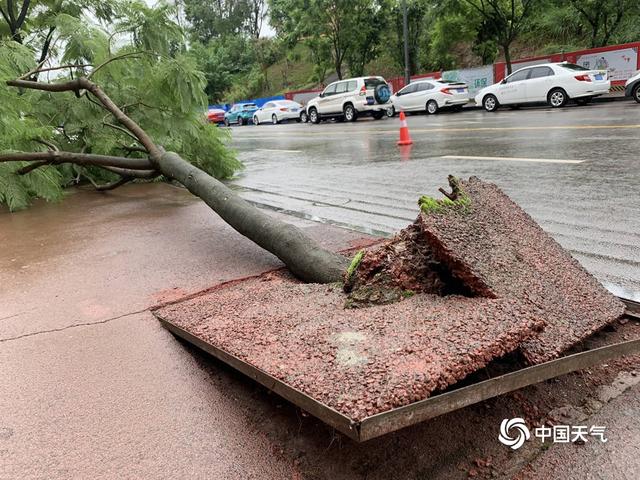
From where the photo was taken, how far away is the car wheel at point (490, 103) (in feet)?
67.3

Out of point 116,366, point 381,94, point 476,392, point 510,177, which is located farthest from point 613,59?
point 116,366

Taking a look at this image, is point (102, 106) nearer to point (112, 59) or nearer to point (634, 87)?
point (112, 59)

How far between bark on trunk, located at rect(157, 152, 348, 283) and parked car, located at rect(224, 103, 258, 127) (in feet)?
107

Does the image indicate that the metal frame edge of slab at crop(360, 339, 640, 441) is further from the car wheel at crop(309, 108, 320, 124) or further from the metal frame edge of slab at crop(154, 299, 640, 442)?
the car wheel at crop(309, 108, 320, 124)

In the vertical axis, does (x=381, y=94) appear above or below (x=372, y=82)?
below

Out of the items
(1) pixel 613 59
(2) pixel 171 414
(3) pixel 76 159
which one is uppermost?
(1) pixel 613 59

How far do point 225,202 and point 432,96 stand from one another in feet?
65.3

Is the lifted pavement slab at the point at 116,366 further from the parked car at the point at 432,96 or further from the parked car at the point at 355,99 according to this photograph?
the parked car at the point at 355,99

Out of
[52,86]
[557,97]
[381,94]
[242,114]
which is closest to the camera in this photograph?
[52,86]

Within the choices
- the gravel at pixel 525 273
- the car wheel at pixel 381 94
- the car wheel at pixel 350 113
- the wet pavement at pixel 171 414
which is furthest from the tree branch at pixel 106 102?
the car wheel at pixel 350 113

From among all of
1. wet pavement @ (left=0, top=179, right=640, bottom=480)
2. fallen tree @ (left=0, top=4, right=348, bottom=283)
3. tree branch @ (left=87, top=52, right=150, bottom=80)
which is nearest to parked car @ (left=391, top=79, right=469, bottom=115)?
fallen tree @ (left=0, top=4, right=348, bottom=283)

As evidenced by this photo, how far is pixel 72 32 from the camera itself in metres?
7.45

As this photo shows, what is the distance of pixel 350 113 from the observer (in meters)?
24.9

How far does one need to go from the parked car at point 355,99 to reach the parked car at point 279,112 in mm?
4510
